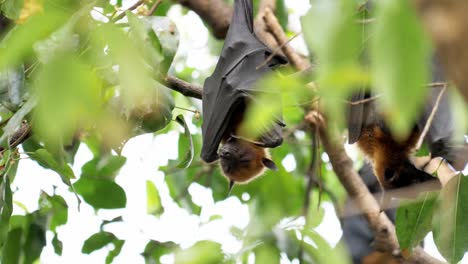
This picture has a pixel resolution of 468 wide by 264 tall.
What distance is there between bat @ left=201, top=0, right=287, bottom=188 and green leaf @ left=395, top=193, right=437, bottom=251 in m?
0.84

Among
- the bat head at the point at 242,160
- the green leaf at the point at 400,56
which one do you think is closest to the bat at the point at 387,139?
the bat head at the point at 242,160

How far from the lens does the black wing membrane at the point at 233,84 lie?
3.96 metres

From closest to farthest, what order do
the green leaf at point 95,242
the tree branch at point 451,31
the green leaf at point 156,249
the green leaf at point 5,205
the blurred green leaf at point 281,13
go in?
1. the tree branch at point 451,31
2. the green leaf at point 5,205
3. the green leaf at point 156,249
4. the green leaf at point 95,242
5. the blurred green leaf at point 281,13

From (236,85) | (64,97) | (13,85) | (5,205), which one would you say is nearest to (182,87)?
(236,85)

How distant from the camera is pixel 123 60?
118cm

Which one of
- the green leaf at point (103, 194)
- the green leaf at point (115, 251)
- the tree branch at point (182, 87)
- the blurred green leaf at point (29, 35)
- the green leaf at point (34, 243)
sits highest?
the blurred green leaf at point (29, 35)

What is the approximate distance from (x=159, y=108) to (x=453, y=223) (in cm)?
124

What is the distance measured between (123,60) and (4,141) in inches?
79.7

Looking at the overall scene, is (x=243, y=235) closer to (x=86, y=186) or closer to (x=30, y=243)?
(x=30, y=243)

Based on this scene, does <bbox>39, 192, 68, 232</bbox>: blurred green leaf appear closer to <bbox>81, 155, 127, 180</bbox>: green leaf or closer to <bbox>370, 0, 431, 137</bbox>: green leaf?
<bbox>81, 155, 127, 180</bbox>: green leaf

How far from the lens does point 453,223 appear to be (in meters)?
3.07

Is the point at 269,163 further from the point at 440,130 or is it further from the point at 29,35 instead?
the point at 29,35

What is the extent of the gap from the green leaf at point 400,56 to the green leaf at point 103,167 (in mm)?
3686

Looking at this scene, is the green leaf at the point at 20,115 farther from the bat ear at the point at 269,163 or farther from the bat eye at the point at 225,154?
the bat ear at the point at 269,163
